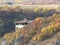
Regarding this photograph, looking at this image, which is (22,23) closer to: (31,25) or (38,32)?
(31,25)

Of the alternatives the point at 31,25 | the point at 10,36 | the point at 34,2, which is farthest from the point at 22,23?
the point at 34,2

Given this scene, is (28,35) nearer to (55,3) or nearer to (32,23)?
(32,23)

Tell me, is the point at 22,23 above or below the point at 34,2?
below

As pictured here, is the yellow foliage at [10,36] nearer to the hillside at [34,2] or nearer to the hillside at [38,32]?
the hillside at [38,32]

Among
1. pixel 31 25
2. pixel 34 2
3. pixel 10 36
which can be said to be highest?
pixel 34 2

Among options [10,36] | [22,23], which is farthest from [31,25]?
[10,36]

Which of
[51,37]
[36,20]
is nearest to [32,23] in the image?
[36,20]

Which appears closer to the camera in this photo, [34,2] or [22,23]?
[22,23]

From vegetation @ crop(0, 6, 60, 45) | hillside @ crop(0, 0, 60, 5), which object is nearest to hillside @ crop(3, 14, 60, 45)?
vegetation @ crop(0, 6, 60, 45)

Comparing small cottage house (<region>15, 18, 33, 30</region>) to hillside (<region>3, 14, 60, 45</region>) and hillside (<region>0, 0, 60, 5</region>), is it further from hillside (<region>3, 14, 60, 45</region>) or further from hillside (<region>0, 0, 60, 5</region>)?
hillside (<region>0, 0, 60, 5</region>)
